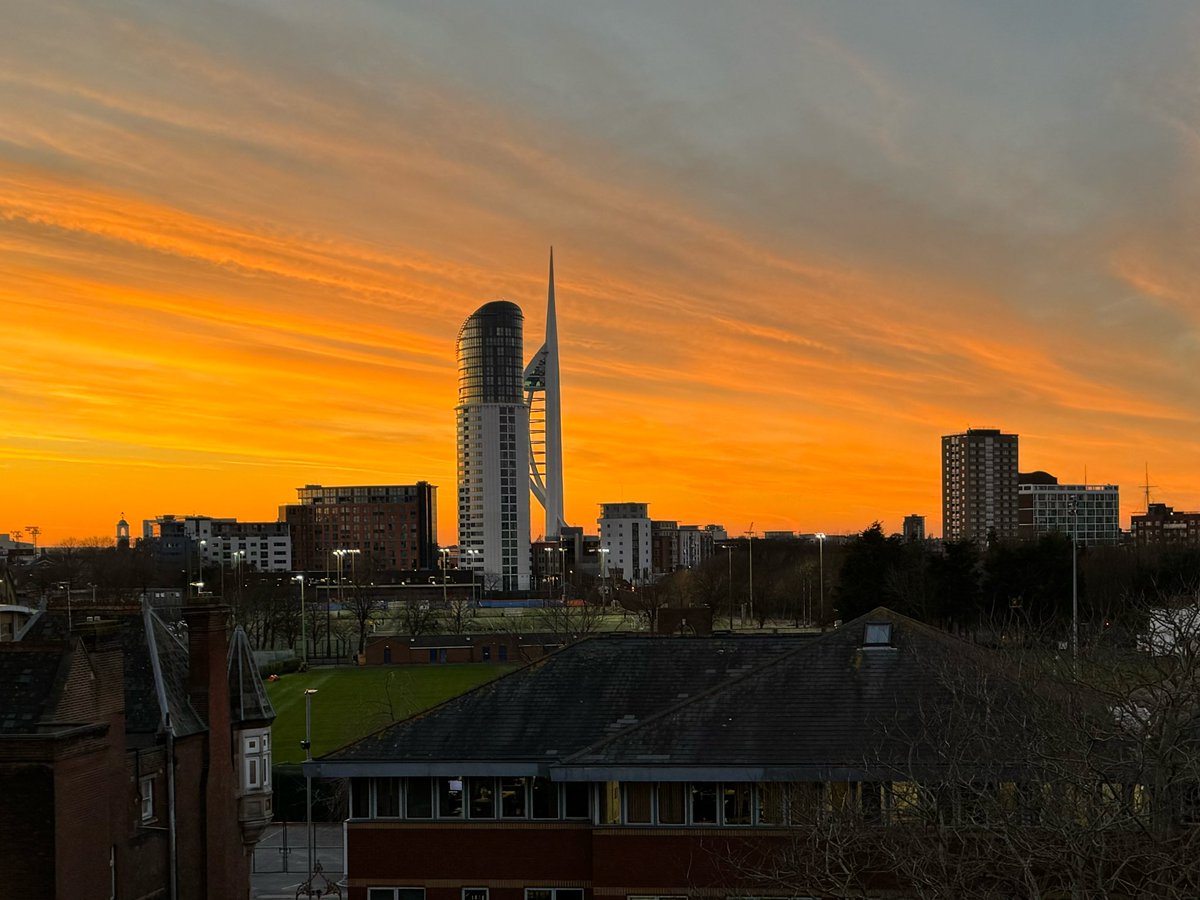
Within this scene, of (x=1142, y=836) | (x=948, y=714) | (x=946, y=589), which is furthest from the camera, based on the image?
(x=946, y=589)

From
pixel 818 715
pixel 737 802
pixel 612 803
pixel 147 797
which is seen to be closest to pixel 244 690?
pixel 147 797

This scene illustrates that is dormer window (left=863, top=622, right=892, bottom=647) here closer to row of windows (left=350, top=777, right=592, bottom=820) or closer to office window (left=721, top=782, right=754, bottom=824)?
office window (left=721, top=782, right=754, bottom=824)

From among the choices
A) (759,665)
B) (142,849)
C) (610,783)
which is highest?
(759,665)

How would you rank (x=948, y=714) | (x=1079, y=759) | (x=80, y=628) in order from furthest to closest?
(x=80, y=628), (x=948, y=714), (x=1079, y=759)

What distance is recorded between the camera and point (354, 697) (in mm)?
83938

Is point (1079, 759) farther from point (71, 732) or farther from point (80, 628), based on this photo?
point (80, 628)

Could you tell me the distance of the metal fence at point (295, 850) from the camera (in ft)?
143

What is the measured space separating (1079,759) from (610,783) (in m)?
10.8

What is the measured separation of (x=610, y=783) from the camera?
83.1 ft

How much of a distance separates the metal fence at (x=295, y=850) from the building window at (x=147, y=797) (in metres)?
12.2

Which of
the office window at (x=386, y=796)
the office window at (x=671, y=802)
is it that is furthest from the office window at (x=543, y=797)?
the office window at (x=386, y=796)

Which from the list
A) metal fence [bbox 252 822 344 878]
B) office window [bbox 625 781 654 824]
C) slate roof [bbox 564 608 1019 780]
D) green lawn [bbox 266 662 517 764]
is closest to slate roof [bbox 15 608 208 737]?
metal fence [bbox 252 822 344 878]

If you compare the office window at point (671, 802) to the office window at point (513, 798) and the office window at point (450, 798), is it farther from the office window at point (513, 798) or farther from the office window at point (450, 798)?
the office window at point (450, 798)

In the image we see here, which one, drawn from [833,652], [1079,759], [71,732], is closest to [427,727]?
[71,732]
